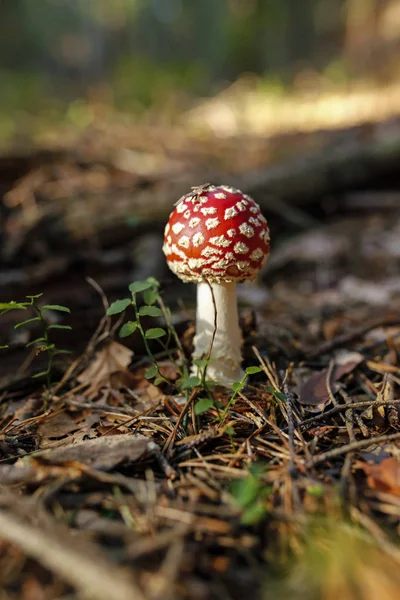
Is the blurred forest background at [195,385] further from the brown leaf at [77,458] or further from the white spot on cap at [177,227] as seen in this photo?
the white spot on cap at [177,227]

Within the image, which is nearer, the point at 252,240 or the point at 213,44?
the point at 252,240

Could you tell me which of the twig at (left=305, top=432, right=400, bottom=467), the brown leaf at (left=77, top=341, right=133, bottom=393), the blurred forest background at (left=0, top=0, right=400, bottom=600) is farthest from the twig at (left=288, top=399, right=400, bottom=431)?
the brown leaf at (left=77, top=341, right=133, bottom=393)

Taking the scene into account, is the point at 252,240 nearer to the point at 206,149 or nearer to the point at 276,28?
the point at 206,149

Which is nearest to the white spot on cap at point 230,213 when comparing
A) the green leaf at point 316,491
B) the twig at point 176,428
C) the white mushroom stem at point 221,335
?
the white mushroom stem at point 221,335

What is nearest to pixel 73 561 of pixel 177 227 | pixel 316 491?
pixel 316 491

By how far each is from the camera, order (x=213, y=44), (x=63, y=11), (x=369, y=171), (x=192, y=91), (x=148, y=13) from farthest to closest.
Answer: (x=63, y=11)
(x=148, y=13)
(x=213, y=44)
(x=192, y=91)
(x=369, y=171)

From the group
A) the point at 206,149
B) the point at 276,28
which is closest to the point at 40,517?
the point at 206,149
